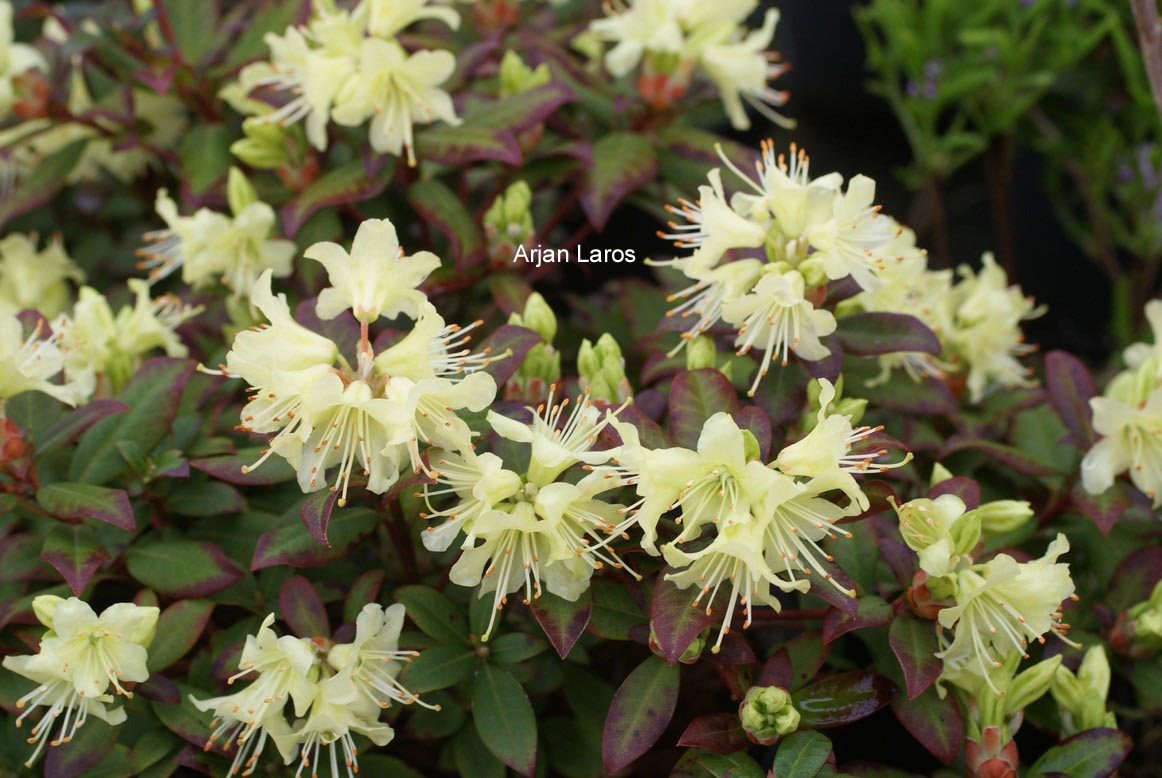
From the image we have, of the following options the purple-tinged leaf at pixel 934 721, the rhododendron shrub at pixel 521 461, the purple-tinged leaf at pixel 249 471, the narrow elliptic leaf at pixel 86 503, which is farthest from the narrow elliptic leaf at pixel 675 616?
the narrow elliptic leaf at pixel 86 503

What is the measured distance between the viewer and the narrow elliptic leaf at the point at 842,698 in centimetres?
111

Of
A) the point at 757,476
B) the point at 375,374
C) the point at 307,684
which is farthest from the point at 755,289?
the point at 307,684

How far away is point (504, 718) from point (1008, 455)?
2.29 ft

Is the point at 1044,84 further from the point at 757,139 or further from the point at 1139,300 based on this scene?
the point at 757,139

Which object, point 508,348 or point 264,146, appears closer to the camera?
point 508,348

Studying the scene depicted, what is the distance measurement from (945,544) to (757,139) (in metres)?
1.96

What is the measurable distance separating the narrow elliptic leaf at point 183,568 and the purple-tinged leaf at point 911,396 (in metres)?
0.79

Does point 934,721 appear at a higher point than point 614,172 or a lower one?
lower

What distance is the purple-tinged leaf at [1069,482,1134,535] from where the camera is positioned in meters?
1.26

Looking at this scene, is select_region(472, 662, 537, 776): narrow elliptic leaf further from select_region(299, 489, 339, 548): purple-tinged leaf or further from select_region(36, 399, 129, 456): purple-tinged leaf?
select_region(36, 399, 129, 456): purple-tinged leaf

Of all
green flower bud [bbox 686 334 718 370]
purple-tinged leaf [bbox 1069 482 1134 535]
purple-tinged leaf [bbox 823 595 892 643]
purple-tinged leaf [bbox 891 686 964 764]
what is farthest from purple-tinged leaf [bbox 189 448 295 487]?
purple-tinged leaf [bbox 1069 482 1134 535]

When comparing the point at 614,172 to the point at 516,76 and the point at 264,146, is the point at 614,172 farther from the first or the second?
the point at 264,146

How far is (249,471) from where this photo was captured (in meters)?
1.19

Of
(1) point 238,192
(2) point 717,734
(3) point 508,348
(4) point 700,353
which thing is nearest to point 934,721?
(2) point 717,734
